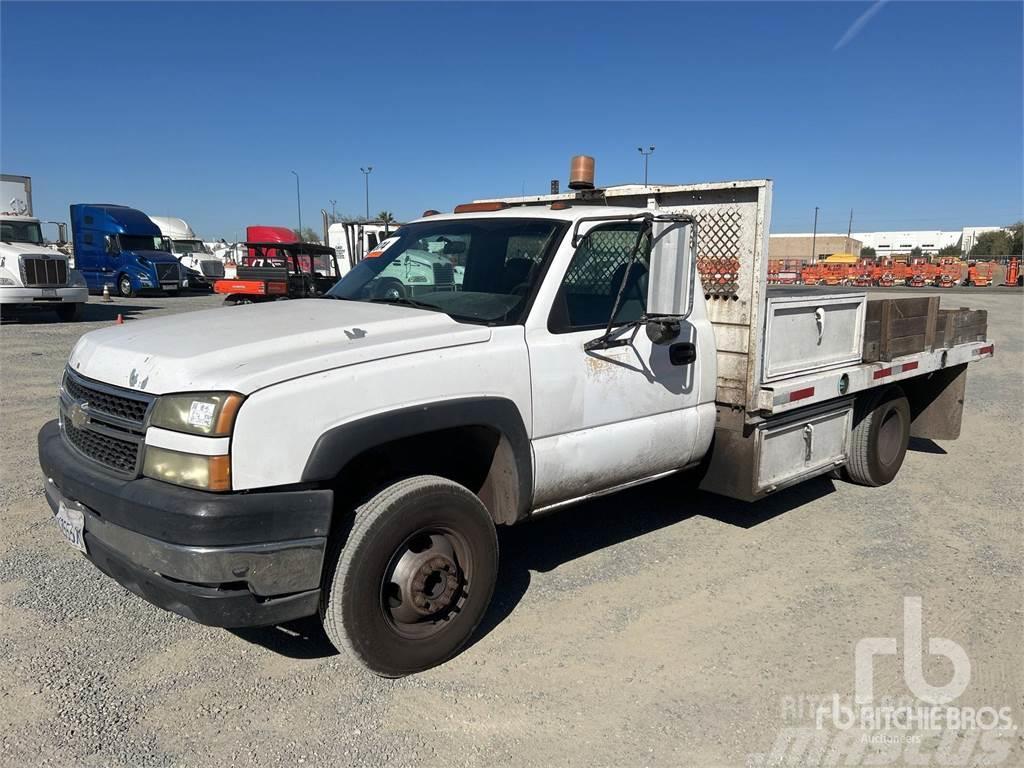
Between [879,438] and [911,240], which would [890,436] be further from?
[911,240]

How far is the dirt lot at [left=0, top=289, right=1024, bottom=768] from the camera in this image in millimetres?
2797

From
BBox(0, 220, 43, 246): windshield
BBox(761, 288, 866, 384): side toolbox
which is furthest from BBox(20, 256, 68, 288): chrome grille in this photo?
BBox(761, 288, 866, 384): side toolbox

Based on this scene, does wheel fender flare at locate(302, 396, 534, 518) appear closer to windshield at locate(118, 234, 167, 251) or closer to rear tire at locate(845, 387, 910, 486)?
rear tire at locate(845, 387, 910, 486)

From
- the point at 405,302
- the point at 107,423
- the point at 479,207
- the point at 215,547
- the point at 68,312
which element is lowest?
the point at 68,312

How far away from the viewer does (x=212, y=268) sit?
107ft

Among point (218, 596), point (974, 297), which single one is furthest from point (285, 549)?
point (974, 297)

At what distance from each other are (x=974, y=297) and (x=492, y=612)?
114ft

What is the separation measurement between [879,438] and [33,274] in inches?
697

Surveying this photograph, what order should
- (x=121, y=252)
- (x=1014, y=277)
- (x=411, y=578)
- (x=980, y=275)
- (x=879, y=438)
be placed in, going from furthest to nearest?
(x=1014, y=277), (x=980, y=275), (x=121, y=252), (x=879, y=438), (x=411, y=578)

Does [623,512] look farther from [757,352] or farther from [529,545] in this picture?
[757,352]

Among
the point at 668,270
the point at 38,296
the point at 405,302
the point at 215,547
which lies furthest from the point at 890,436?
the point at 38,296

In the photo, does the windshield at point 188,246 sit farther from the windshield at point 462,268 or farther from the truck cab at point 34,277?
the windshield at point 462,268

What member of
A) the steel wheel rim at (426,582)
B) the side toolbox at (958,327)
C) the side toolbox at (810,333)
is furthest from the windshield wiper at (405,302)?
the side toolbox at (958,327)

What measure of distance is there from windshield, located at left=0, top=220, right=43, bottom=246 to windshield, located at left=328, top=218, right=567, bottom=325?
59.0 feet
